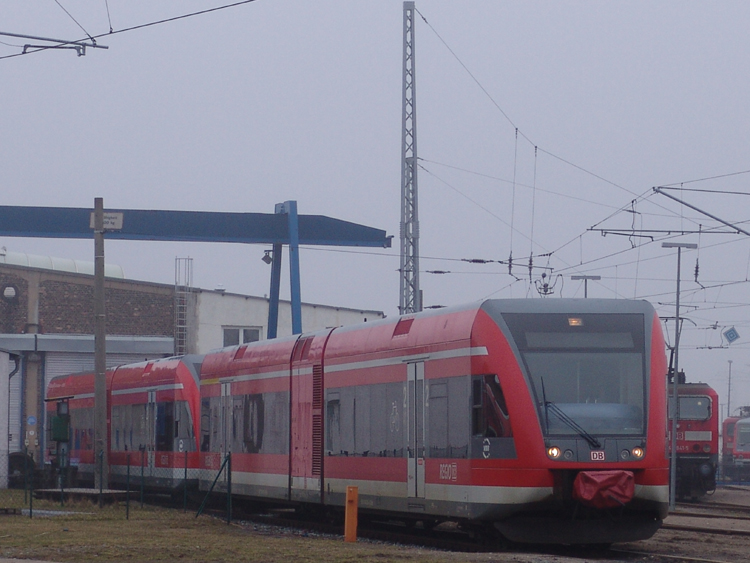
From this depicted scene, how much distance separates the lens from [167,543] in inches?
644

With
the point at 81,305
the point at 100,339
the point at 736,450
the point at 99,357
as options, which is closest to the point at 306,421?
the point at 99,357

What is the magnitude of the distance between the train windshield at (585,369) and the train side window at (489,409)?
0.42 m

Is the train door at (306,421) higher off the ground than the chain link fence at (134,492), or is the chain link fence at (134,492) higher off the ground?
the train door at (306,421)

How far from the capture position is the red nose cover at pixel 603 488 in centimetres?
1430

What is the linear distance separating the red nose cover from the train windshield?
47 cm

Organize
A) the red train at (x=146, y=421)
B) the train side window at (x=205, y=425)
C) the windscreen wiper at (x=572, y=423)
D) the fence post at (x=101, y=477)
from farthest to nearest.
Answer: the red train at (x=146, y=421), the train side window at (x=205, y=425), the fence post at (x=101, y=477), the windscreen wiper at (x=572, y=423)

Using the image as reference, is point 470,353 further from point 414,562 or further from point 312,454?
point 312,454

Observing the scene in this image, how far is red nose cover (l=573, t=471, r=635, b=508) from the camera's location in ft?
46.9

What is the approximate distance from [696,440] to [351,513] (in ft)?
65.5

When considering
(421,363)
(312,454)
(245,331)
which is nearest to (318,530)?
(312,454)

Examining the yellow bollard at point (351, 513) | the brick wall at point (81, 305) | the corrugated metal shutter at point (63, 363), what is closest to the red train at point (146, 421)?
the yellow bollard at point (351, 513)

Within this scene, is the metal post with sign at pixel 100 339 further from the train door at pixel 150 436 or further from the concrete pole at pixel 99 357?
the train door at pixel 150 436

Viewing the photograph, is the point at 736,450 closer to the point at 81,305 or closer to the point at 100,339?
the point at 81,305

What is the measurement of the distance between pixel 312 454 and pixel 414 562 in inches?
280
